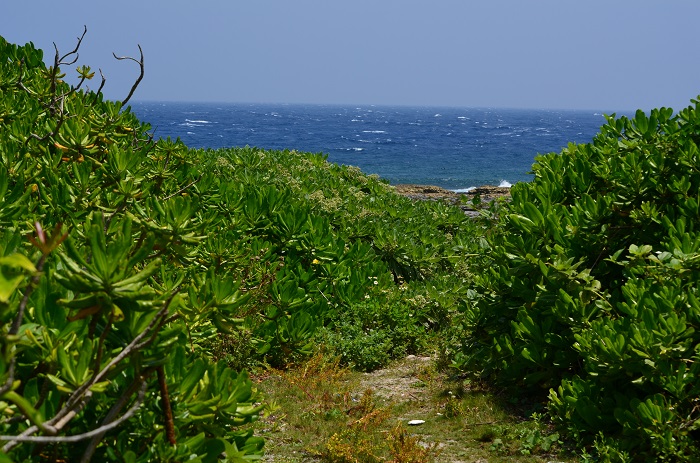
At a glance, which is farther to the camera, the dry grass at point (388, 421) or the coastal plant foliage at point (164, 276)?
the dry grass at point (388, 421)

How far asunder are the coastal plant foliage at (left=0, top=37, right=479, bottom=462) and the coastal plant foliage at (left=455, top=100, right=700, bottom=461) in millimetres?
1317

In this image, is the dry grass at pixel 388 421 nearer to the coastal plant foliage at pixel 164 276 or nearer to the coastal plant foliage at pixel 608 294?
the coastal plant foliage at pixel 608 294

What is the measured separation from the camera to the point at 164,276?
4.17m

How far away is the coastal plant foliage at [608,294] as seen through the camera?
411 centimetres

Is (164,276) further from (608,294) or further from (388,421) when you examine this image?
(608,294)

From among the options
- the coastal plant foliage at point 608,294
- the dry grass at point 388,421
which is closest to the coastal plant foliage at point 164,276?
the dry grass at point 388,421

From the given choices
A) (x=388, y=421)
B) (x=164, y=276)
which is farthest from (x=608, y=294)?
(x=164, y=276)

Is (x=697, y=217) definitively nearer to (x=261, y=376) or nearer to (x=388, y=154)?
(x=261, y=376)

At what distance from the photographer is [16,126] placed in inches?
212

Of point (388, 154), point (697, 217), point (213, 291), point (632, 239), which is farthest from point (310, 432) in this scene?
point (388, 154)

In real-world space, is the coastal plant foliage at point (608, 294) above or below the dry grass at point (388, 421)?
above

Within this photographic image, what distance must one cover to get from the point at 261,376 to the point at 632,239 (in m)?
3.60

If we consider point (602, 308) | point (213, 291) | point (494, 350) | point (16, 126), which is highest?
point (16, 126)

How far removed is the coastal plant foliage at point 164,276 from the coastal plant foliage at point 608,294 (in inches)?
51.9
